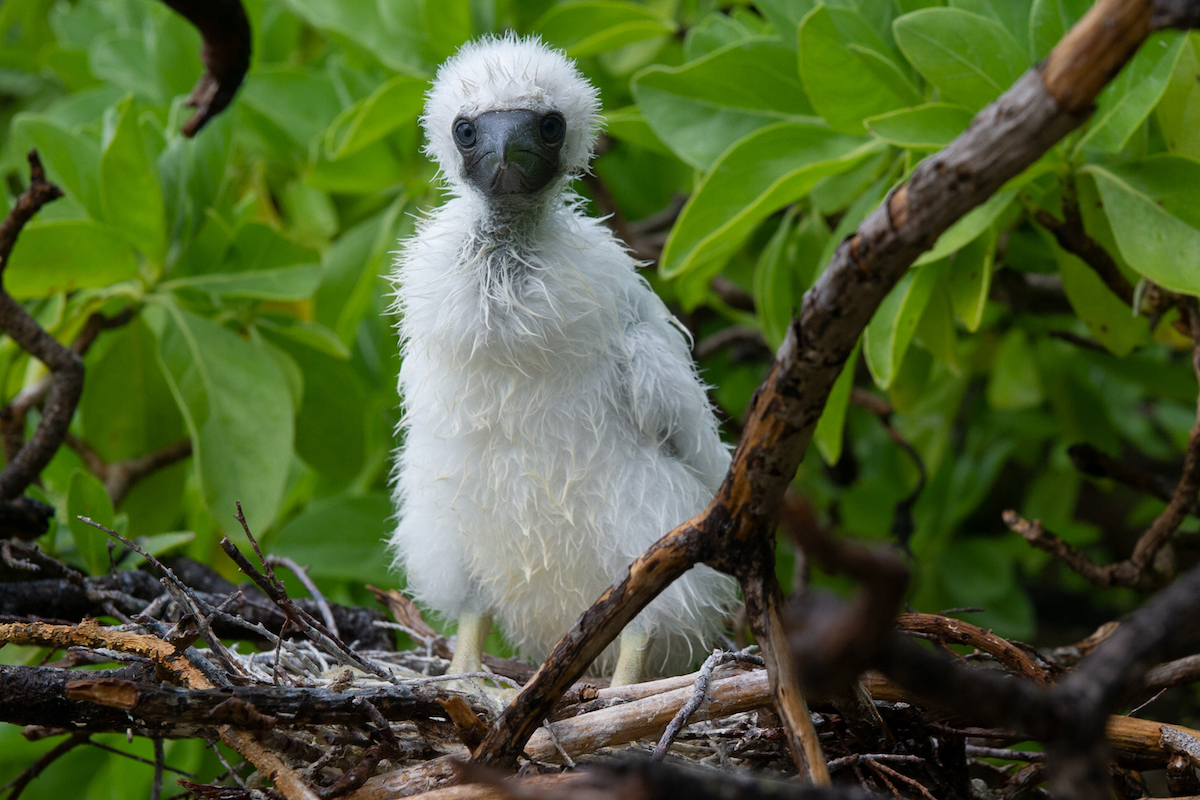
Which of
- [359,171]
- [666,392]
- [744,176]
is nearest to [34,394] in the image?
[359,171]

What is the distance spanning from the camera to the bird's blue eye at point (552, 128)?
127 centimetres

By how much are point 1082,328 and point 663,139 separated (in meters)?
1.33

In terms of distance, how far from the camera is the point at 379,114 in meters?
1.81

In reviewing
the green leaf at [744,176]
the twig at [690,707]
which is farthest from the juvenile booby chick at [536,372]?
the twig at [690,707]

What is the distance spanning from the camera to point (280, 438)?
5.58ft

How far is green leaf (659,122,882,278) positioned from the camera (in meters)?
1.50

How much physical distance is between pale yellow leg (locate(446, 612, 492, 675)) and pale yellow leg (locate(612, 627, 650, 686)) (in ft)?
0.81

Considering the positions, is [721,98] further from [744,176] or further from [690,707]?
[690,707]

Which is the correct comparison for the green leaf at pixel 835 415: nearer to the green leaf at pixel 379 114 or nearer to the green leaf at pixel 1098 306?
the green leaf at pixel 1098 306

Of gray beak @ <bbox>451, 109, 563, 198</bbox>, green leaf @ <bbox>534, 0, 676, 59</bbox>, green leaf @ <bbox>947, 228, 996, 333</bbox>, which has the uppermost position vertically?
green leaf @ <bbox>534, 0, 676, 59</bbox>

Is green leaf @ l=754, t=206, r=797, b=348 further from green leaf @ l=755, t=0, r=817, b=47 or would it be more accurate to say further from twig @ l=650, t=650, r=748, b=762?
twig @ l=650, t=650, r=748, b=762

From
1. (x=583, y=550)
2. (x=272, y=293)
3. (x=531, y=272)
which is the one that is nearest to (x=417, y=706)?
(x=583, y=550)

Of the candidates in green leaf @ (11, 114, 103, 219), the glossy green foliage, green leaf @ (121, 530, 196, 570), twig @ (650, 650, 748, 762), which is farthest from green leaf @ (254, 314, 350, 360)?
twig @ (650, 650, 748, 762)

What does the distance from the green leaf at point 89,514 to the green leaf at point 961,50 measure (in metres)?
1.43
